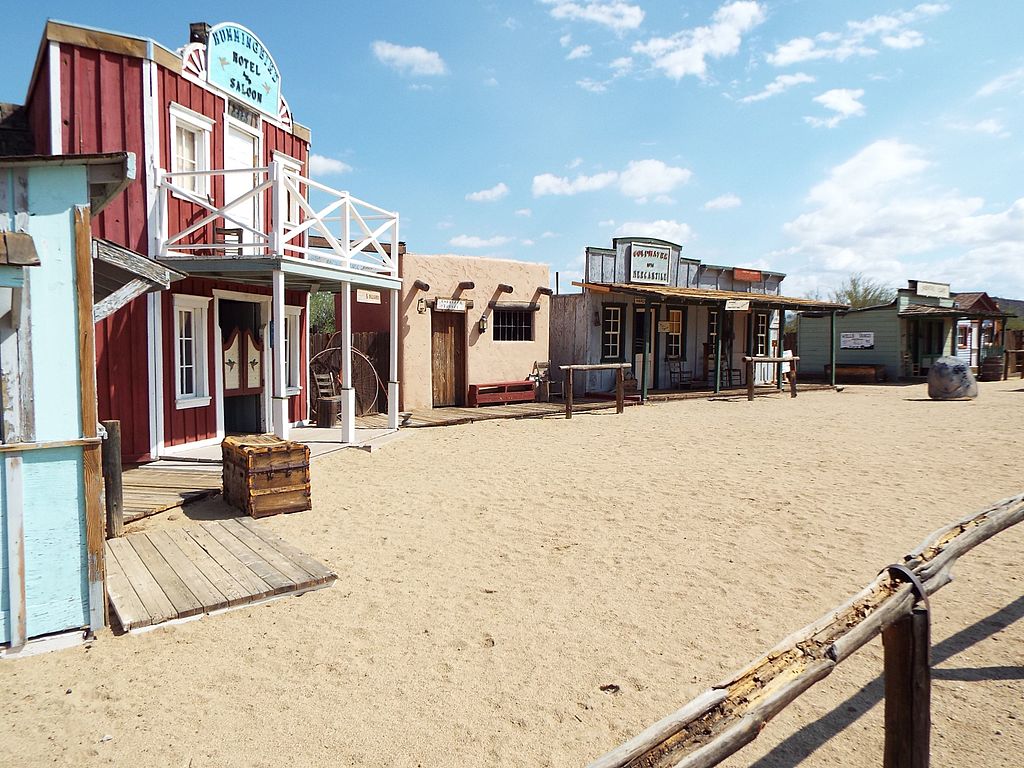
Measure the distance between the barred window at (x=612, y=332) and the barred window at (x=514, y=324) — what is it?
7.86ft

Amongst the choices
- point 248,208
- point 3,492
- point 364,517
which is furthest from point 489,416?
point 3,492

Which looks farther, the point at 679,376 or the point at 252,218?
the point at 679,376

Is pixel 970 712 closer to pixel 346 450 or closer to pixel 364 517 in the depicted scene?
pixel 364 517

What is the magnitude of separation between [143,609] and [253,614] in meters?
0.65

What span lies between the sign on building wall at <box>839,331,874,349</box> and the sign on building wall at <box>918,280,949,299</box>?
244 cm

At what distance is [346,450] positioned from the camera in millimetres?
9305

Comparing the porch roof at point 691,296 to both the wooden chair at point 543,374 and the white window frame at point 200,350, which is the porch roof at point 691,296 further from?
the white window frame at point 200,350

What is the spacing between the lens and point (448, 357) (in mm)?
14828

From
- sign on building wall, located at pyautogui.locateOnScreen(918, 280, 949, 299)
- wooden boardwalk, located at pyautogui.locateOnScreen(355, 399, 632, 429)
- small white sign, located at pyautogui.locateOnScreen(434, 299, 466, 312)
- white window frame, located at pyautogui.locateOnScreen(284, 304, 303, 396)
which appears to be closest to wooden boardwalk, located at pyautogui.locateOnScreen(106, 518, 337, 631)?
white window frame, located at pyautogui.locateOnScreen(284, 304, 303, 396)

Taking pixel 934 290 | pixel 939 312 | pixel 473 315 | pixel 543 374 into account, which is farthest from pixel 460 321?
pixel 934 290

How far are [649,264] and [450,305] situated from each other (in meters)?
7.51

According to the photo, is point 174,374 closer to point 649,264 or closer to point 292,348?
point 292,348

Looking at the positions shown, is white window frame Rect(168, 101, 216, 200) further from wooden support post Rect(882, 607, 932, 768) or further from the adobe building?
wooden support post Rect(882, 607, 932, 768)

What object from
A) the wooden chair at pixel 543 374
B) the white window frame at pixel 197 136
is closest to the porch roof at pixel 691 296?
the wooden chair at pixel 543 374
